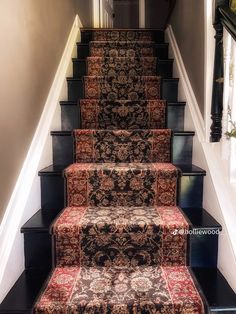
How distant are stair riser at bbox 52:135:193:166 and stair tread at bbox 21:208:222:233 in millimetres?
387

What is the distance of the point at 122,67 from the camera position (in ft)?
8.39

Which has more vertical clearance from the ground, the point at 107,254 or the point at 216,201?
the point at 216,201

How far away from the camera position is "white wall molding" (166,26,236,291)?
1251 millimetres

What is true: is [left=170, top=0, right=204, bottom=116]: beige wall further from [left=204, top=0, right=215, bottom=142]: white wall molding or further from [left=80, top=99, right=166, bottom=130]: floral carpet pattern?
[left=80, top=99, right=166, bottom=130]: floral carpet pattern

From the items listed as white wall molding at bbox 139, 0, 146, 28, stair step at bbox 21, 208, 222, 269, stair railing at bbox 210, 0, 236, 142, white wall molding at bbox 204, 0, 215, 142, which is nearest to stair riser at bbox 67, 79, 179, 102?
white wall molding at bbox 204, 0, 215, 142

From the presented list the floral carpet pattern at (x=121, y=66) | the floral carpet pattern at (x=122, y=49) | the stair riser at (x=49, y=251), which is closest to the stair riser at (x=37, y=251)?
the stair riser at (x=49, y=251)

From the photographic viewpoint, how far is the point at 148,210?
1.50 meters

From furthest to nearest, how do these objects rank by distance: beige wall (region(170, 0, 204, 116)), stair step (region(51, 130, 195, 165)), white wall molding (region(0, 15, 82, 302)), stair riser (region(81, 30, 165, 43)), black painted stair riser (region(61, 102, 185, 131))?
stair riser (region(81, 30, 165, 43)) < black painted stair riser (region(61, 102, 185, 131)) < stair step (region(51, 130, 195, 165)) < beige wall (region(170, 0, 204, 116)) < white wall molding (region(0, 15, 82, 302))

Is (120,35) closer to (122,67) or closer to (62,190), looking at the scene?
(122,67)

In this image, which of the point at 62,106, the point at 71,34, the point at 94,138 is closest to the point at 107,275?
the point at 94,138

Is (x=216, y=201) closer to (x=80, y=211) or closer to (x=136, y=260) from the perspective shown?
(x=136, y=260)

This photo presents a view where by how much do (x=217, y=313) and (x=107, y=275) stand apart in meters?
0.46

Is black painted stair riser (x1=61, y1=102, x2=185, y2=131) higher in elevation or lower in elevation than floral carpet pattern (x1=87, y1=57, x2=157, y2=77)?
lower

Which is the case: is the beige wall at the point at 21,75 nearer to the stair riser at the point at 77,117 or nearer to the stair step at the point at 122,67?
the stair riser at the point at 77,117
